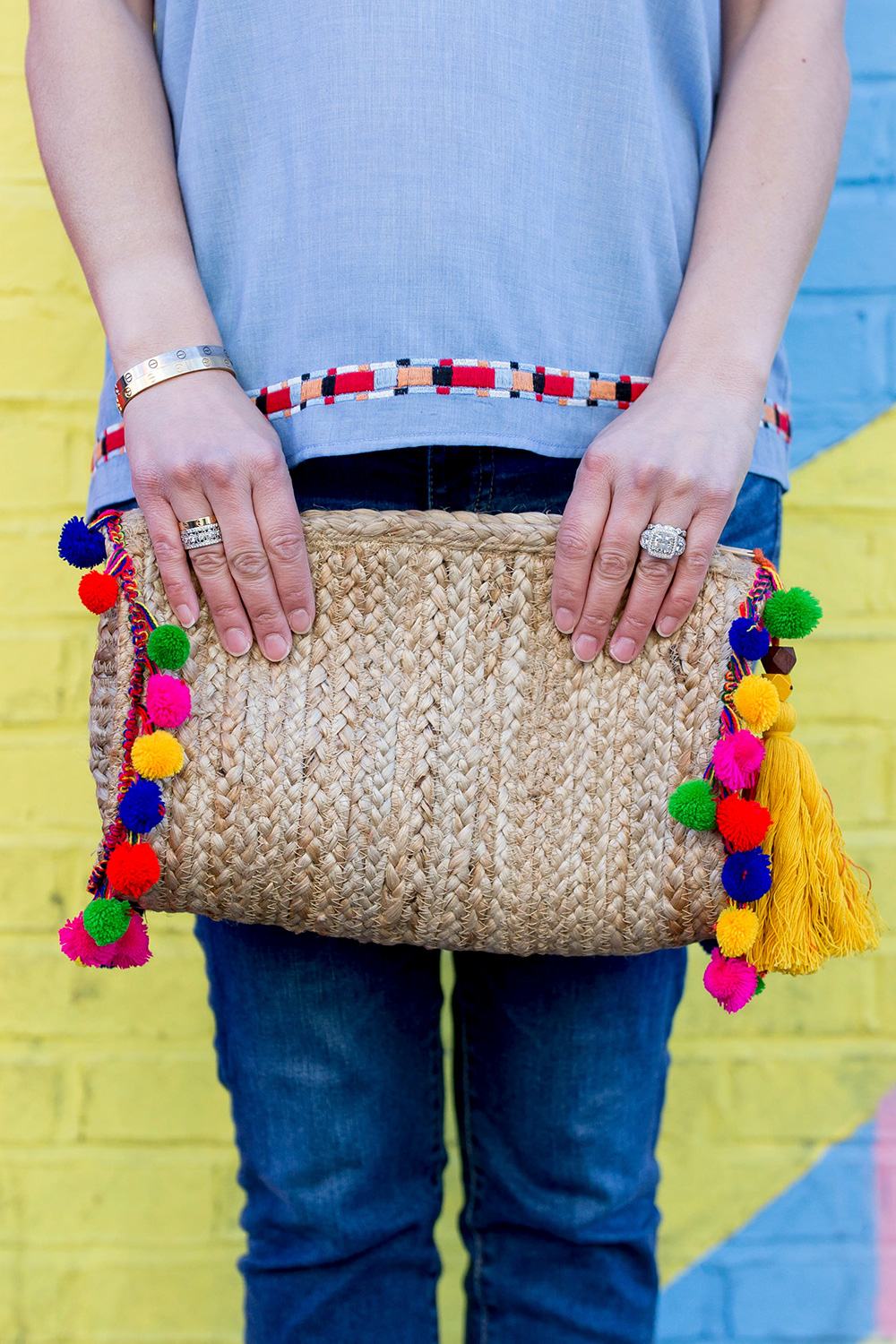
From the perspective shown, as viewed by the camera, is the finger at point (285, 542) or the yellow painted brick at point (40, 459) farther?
the yellow painted brick at point (40, 459)

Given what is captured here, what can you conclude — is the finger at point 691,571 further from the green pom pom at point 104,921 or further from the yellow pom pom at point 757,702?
the green pom pom at point 104,921

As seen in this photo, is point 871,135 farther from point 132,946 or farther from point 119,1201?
point 119,1201

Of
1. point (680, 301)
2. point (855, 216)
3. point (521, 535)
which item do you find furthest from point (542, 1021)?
point (855, 216)

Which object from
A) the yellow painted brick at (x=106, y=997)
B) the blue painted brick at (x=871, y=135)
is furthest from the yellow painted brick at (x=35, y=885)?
the blue painted brick at (x=871, y=135)

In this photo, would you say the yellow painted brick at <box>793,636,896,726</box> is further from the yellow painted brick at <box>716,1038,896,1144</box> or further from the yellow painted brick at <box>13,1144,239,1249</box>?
the yellow painted brick at <box>13,1144,239,1249</box>

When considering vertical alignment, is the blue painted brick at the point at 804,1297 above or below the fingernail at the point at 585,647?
below

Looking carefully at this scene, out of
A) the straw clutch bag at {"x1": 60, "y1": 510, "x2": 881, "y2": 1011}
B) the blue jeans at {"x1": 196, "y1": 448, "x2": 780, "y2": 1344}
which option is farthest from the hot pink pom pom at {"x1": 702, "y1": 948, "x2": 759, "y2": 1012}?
the blue jeans at {"x1": 196, "y1": 448, "x2": 780, "y2": 1344}

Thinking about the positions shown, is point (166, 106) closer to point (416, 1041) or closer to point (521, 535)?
point (521, 535)

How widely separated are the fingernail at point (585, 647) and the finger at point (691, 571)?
39 millimetres

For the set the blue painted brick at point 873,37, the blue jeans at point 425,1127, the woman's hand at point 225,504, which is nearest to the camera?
the woman's hand at point 225,504

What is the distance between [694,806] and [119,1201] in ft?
2.91

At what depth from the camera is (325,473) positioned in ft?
1.85

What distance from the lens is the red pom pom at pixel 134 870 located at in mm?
514

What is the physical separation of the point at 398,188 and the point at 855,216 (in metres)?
0.70
